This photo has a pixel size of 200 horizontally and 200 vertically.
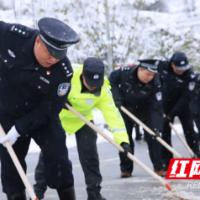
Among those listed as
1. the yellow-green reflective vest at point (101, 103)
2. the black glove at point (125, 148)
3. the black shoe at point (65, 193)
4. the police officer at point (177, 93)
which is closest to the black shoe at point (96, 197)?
the black glove at point (125, 148)

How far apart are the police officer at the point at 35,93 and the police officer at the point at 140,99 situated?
274 centimetres

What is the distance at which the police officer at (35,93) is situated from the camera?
3877 millimetres

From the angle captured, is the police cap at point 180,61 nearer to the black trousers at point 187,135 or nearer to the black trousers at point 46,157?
the black trousers at point 187,135

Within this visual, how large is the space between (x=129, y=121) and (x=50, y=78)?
3.41 m

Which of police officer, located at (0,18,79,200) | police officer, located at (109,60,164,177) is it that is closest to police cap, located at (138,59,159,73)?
police officer, located at (109,60,164,177)

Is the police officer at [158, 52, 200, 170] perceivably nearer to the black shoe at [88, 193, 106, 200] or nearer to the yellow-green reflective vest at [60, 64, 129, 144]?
the yellow-green reflective vest at [60, 64, 129, 144]

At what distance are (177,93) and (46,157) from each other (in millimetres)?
4330

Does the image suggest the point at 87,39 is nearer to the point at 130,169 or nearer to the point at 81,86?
the point at 130,169

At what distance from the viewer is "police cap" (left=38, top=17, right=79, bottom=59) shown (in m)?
3.74

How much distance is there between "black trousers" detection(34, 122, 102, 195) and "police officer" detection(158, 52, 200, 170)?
2561 mm

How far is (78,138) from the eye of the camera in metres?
5.68

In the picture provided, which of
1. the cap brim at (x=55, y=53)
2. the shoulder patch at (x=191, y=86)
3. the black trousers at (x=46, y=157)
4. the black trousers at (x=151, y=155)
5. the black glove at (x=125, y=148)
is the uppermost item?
the cap brim at (x=55, y=53)

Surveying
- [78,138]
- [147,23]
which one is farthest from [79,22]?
[78,138]

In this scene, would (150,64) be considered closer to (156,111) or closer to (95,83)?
(156,111)
